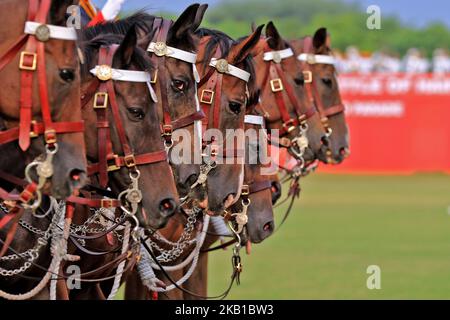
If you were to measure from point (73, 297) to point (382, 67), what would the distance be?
89.5 ft

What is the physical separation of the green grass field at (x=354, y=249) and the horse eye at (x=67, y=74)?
732cm

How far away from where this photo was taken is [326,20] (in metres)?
60.6

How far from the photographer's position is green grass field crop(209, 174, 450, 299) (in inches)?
552

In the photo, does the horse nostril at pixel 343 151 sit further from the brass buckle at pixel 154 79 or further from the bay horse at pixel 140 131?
the bay horse at pixel 140 131

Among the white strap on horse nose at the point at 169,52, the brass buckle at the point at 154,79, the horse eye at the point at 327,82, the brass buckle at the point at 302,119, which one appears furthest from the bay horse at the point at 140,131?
the horse eye at the point at 327,82

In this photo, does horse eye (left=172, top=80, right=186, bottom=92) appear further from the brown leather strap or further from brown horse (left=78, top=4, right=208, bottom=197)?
the brown leather strap

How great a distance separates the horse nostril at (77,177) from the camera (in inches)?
237

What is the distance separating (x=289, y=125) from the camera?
438 inches

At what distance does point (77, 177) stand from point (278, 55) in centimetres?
528

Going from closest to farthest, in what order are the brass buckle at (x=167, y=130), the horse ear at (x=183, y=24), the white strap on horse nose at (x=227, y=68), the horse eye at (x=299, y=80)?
1. the brass buckle at (x=167, y=130)
2. the horse ear at (x=183, y=24)
3. the white strap on horse nose at (x=227, y=68)
4. the horse eye at (x=299, y=80)

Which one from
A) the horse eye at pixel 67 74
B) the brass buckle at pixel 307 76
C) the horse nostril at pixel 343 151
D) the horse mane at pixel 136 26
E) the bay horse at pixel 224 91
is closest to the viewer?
the horse eye at pixel 67 74

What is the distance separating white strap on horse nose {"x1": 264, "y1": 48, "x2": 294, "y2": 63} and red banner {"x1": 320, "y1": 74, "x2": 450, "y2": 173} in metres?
20.2

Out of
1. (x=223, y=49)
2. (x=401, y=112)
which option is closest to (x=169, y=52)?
(x=223, y=49)

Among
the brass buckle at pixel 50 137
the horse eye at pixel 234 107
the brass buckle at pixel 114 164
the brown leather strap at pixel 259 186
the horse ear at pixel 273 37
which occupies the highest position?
the horse ear at pixel 273 37
